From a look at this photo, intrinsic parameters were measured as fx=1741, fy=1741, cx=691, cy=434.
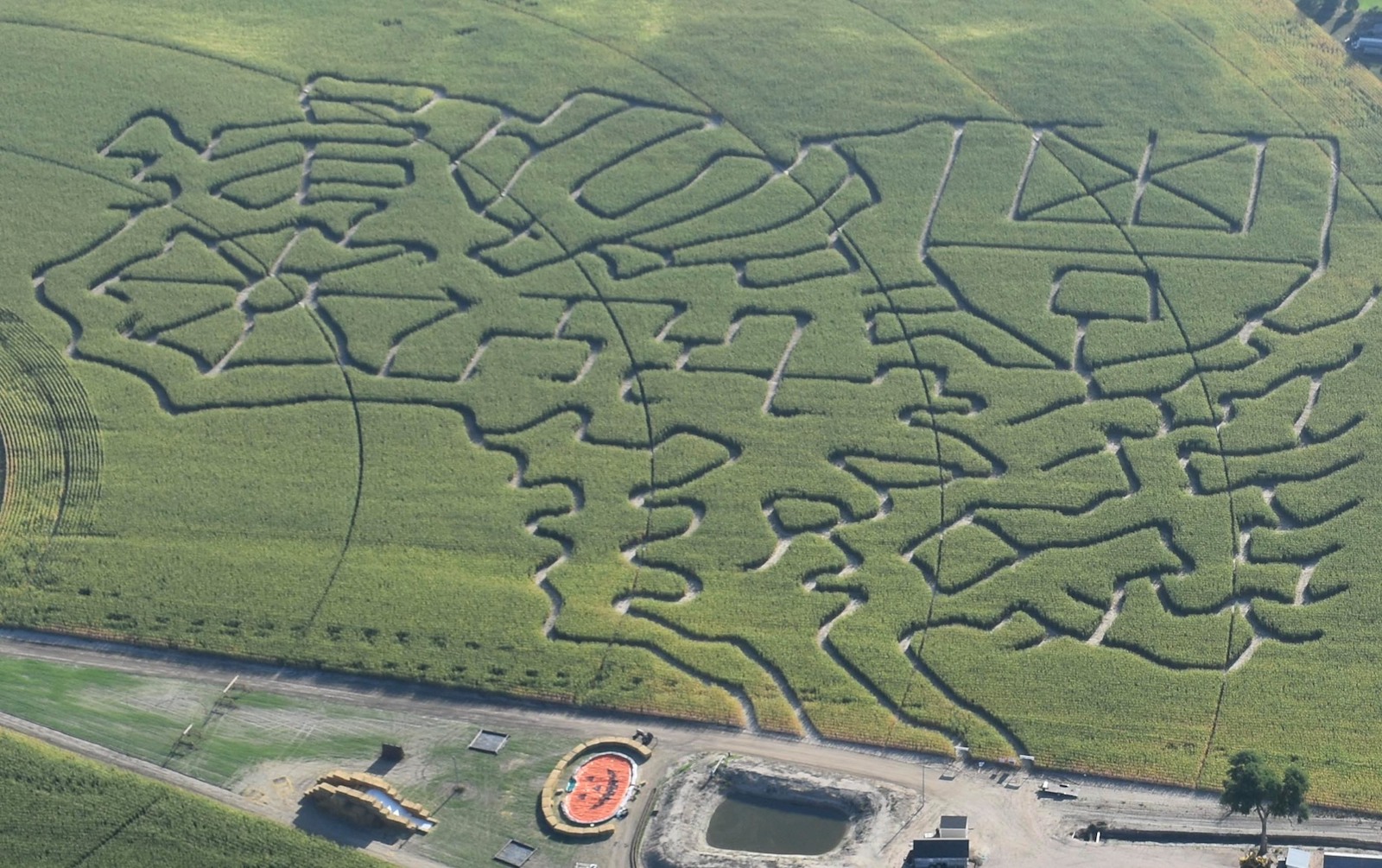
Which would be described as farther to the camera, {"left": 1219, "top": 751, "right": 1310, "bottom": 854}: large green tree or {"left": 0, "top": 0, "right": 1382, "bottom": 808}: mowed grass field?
{"left": 0, "top": 0, "right": 1382, "bottom": 808}: mowed grass field

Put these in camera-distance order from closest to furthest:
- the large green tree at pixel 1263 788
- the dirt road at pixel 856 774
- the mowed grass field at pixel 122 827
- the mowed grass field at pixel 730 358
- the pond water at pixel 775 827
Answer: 1. the large green tree at pixel 1263 788
2. the mowed grass field at pixel 122 827
3. the dirt road at pixel 856 774
4. the pond water at pixel 775 827
5. the mowed grass field at pixel 730 358

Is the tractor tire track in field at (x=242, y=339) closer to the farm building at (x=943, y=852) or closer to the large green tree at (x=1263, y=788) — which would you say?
the farm building at (x=943, y=852)

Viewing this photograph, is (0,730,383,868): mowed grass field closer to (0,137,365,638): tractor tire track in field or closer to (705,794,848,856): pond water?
(0,137,365,638): tractor tire track in field

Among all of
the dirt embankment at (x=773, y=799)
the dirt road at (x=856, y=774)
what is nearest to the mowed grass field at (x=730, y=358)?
the dirt road at (x=856, y=774)

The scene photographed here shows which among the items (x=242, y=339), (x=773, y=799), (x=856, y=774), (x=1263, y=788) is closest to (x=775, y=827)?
(x=773, y=799)

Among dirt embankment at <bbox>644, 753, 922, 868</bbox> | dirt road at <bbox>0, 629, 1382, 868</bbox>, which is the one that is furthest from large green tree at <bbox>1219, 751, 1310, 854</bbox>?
dirt embankment at <bbox>644, 753, 922, 868</bbox>

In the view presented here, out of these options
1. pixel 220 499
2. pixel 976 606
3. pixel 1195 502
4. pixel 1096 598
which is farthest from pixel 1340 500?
pixel 220 499
